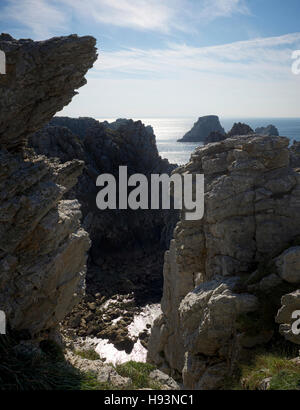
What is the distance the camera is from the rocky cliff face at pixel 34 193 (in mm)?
11992

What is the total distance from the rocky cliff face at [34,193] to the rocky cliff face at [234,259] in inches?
237

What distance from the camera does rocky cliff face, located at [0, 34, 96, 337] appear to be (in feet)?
39.3

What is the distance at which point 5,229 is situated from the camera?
38.6 ft

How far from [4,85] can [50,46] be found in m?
2.46

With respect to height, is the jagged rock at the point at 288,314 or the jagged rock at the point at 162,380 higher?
the jagged rock at the point at 288,314

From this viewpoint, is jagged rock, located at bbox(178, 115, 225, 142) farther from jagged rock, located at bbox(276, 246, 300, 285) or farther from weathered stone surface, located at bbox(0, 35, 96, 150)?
jagged rock, located at bbox(276, 246, 300, 285)

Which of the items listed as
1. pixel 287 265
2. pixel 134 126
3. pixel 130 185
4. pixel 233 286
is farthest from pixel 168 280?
pixel 134 126

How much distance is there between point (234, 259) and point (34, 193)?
929cm

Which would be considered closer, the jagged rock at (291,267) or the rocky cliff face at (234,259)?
the rocky cliff face at (234,259)

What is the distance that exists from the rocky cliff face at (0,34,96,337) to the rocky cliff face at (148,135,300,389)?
603 cm

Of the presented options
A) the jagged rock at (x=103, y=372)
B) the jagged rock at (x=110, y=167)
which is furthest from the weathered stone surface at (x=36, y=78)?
the jagged rock at (x=110, y=167)

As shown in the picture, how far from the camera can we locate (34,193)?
12.8 m

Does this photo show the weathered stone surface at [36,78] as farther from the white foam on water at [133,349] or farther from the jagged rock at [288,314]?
the white foam on water at [133,349]
